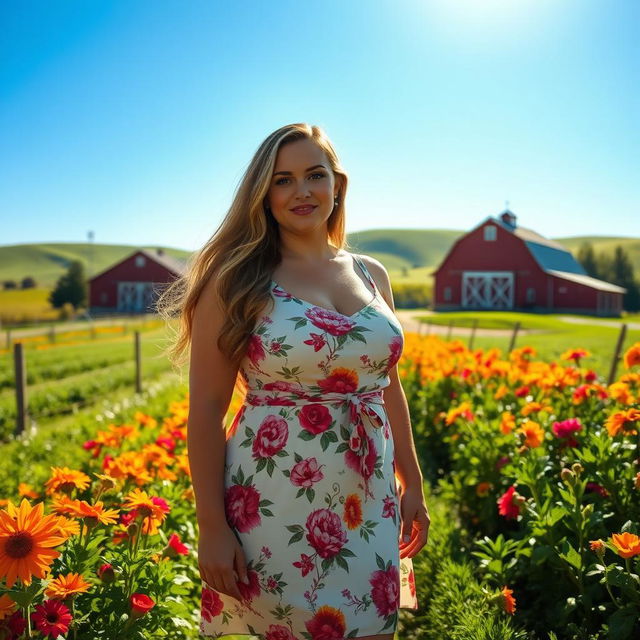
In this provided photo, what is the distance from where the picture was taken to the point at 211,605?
6.61 ft

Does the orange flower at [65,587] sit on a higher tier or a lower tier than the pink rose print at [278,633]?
higher

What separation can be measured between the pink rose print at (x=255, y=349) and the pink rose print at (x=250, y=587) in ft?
2.15

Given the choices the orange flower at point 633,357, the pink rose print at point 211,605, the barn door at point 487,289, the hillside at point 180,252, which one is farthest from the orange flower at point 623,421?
the hillside at point 180,252

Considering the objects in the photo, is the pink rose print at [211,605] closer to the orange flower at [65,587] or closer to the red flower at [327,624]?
the red flower at [327,624]

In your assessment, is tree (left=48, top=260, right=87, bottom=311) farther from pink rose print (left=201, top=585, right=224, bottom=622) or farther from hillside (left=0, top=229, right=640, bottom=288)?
pink rose print (left=201, top=585, right=224, bottom=622)

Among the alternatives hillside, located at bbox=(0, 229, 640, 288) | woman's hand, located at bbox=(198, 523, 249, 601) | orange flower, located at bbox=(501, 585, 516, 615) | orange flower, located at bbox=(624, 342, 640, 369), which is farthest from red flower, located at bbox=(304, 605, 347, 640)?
hillside, located at bbox=(0, 229, 640, 288)

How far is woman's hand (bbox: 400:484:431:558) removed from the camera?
2295mm

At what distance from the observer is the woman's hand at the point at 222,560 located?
1882 millimetres

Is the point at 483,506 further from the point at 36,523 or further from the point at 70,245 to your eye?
the point at 70,245

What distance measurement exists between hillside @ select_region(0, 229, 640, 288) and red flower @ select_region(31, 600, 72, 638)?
4424 inches

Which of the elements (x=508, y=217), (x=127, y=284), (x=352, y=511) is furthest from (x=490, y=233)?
(x=352, y=511)

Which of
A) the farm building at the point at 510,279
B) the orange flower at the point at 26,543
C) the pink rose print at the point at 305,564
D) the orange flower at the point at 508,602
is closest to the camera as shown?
the orange flower at the point at 26,543

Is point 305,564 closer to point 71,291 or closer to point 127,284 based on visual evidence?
point 127,284

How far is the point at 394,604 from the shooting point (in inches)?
78.5
